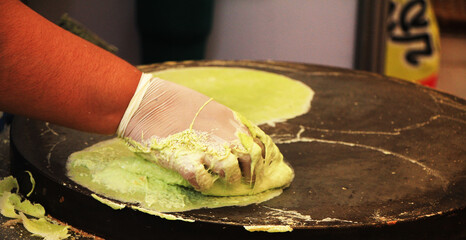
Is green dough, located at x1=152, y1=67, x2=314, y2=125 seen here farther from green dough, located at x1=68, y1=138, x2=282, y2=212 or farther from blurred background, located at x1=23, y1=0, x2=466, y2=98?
blurred background, located at x1=23, y1=0, x2=466, y2=98

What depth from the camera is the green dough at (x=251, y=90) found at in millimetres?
1503

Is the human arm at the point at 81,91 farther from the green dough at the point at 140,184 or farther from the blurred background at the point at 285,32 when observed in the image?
the blurred background at the point at 285,32

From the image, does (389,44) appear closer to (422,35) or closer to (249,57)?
(422,35)

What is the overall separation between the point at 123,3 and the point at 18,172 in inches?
72.8

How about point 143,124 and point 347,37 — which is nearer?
point 143,124

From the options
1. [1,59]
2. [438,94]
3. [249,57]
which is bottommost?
[249,57]

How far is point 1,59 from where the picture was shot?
0.94m

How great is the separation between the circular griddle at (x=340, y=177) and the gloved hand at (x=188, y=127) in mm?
72

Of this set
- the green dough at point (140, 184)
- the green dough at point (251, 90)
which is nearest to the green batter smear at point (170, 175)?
the green dough at point (140, 184)

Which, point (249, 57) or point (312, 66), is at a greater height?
point (312, 66)

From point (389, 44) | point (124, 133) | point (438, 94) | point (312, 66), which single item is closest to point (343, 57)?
point (389, 44)

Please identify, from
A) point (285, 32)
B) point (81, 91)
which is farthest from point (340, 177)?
point (285, 32)

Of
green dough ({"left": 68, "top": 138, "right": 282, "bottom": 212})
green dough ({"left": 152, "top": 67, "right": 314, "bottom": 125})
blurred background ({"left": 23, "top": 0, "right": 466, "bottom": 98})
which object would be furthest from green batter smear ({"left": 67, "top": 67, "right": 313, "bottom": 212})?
blurred background ({"left": 23, "top": 0, "right": 466, "bottom": 98})

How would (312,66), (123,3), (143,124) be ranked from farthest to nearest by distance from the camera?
1. (123,3)
2. (312,66)
3. (143,124)
